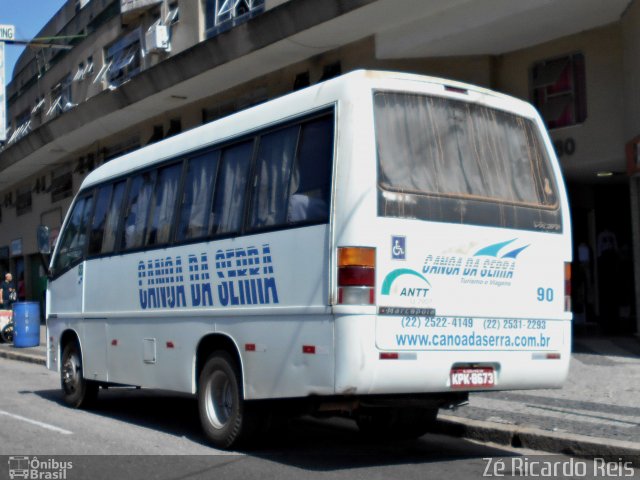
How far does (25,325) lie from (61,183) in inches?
494

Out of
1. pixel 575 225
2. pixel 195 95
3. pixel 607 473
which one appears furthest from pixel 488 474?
pixel 195 95

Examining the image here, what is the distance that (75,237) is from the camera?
12.0 meters

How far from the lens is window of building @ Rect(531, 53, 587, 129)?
1584 centimetres

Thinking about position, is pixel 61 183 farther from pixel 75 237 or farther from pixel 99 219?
pixel 99 219

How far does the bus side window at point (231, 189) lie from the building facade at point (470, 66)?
24.6ft

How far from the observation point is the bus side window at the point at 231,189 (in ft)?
28.0

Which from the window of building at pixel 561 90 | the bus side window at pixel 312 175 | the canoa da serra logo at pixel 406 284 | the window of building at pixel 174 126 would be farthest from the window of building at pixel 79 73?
the canoa da serra logo at pixel 406 284

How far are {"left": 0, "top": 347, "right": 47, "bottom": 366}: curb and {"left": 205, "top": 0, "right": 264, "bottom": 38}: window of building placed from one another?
8.52 m

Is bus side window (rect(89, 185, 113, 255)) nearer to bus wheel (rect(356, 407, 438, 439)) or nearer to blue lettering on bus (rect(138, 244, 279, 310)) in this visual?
blue lettering on bus (rect(138, 244, 279, 310))

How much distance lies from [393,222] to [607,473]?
8.88ft

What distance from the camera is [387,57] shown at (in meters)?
17.2

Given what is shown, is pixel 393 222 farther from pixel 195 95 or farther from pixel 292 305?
pixel 195 95

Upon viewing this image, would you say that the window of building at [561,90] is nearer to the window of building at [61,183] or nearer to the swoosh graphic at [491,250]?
the swoosh graphic at [491,250]

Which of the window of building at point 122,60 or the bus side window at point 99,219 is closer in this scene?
the bus side window at point 99,219
